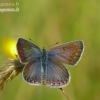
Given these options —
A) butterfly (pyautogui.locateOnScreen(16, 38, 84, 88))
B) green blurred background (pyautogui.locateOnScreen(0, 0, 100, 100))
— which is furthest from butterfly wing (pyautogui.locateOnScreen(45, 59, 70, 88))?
green blurred background (pyautogui.locateOnScreen(0, 0, 100, 100))

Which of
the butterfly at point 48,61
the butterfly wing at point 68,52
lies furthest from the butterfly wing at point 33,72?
the butterfly wing at point 68,52

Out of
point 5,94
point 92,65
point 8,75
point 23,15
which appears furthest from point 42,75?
point 23,15

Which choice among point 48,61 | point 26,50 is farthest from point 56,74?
point 26,50

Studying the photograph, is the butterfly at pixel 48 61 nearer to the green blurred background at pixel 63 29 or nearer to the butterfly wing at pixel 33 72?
the butterfly wing at pixel 33 72

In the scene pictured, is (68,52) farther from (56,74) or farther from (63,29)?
(63,29)

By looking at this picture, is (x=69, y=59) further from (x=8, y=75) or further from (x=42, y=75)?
(x=8, y=75)

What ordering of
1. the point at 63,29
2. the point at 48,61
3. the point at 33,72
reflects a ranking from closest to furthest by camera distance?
1. the point at 33,72
2. the point at 48,61
3. the point at 63,29

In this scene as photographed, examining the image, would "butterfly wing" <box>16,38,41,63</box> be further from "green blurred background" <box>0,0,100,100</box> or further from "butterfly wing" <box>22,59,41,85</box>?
"green blurred background" <box>0,0,100,100</box>
